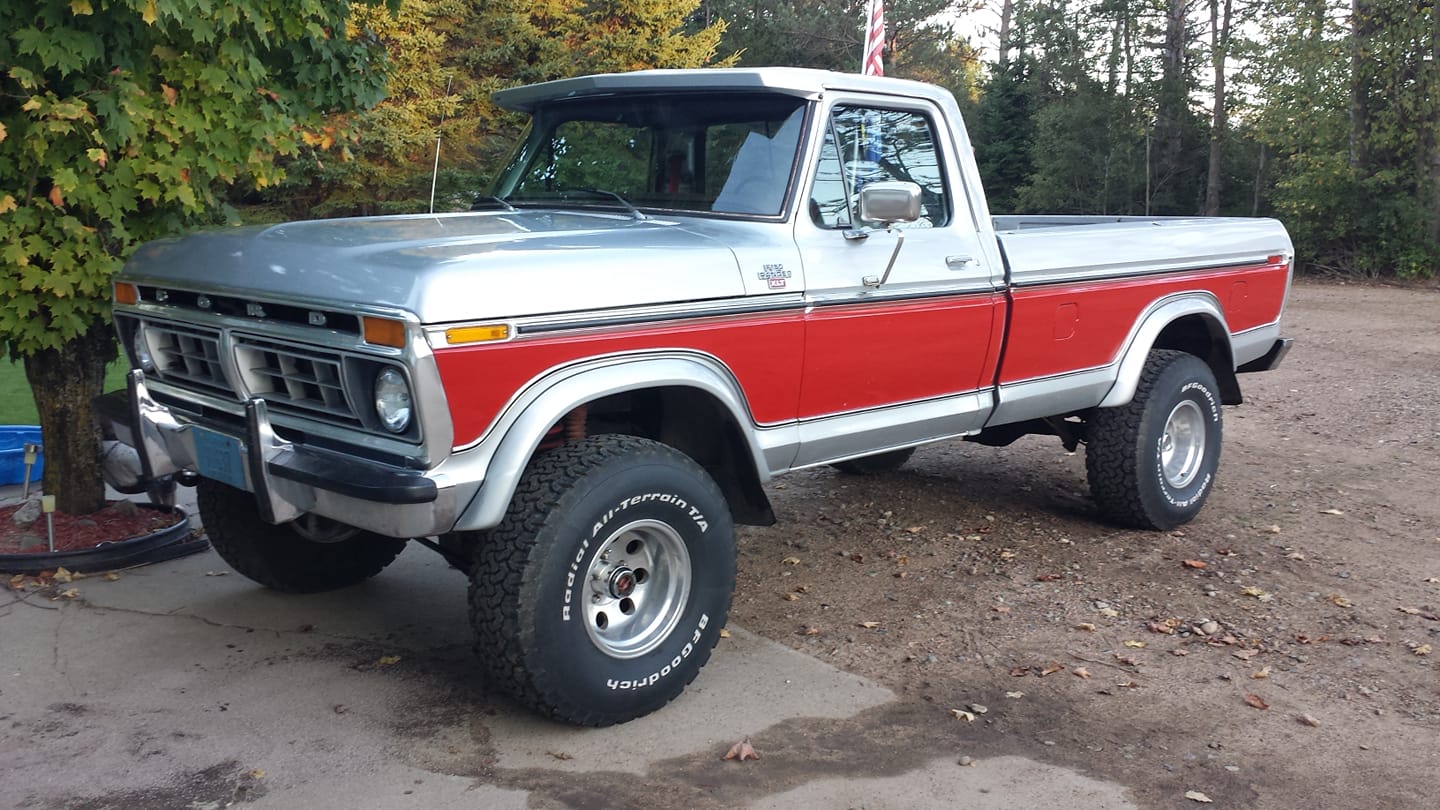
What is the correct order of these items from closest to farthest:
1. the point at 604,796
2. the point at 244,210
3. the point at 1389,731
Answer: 1. the point at 604,796
2. the point at 1389,731
3. the point at 244,210

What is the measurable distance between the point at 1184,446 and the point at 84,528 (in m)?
5.59

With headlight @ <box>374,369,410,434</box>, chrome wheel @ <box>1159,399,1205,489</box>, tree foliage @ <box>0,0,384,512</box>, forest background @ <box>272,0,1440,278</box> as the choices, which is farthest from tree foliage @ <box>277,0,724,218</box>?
headlight @ <box>374,369,410,434</box>

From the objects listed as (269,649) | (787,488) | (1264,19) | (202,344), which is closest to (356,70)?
(202,344)

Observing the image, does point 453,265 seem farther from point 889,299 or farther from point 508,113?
point 508,113

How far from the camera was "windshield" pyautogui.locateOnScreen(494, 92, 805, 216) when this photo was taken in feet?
15.1

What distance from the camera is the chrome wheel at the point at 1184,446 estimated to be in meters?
6.48

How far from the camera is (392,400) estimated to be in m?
3.51

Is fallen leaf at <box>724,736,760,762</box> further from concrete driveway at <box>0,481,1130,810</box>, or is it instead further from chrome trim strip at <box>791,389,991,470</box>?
chrome trim strip at <box>791,389,991,470</box>

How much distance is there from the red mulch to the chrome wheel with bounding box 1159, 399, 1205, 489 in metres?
5.10

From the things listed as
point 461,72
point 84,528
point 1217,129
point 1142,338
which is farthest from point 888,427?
point 1217,129

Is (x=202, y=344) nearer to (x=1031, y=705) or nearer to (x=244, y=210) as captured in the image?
(x=1031, y=705)

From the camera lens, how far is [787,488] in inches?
287

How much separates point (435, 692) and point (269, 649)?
81 cm

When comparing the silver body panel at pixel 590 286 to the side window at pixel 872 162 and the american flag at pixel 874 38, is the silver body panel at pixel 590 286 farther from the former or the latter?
the american flag at pixel 874 38
